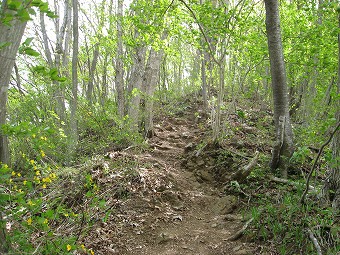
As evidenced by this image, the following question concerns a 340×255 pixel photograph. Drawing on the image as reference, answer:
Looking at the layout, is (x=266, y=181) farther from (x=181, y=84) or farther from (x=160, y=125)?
(x=181, y=84)

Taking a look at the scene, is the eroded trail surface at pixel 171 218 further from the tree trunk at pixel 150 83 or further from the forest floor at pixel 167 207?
the tree trunk at pixel 150 83

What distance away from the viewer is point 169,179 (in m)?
5.81

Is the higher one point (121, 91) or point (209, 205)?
point (121, 91)

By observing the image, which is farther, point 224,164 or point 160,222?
point 224,164

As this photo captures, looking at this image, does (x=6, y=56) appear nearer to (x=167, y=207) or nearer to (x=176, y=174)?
(x=167, y=207)

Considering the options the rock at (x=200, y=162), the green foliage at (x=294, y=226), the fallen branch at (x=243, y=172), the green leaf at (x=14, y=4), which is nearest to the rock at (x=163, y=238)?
the green foliage at (x=294, y=226)

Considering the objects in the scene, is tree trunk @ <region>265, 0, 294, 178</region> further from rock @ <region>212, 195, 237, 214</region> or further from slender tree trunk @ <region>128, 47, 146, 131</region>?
slender tree trunk @ <region>128, 47, 146, 131</region>

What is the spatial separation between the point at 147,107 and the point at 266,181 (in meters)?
5.14

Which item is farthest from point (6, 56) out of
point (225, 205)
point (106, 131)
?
point (106, 131)

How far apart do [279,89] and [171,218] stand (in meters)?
3.11

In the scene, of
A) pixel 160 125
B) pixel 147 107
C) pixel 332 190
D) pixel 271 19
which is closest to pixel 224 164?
pixel 332 190

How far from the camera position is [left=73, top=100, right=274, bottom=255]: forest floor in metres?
3.94

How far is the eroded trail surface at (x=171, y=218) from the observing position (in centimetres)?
392

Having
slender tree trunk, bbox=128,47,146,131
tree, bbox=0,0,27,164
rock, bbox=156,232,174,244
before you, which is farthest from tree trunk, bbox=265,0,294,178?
slender tree trunk, bbox=128,47,146,131
